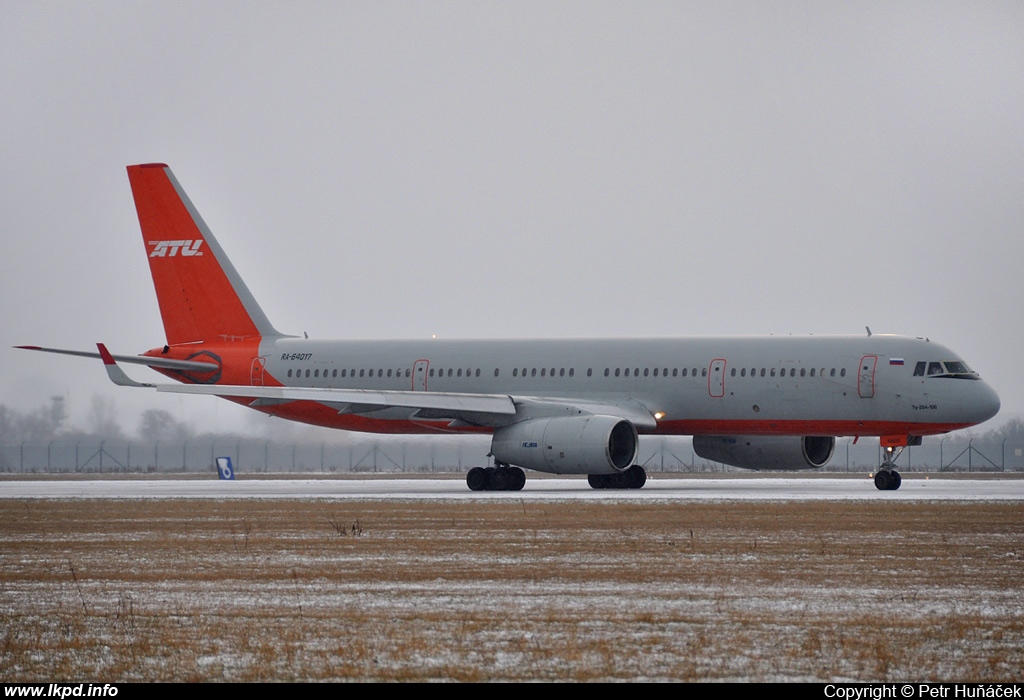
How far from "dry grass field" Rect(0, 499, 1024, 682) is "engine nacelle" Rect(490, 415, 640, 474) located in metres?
10.6

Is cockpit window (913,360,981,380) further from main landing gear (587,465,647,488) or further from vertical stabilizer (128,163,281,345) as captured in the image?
vertical stabilizer (128,163,281,345)

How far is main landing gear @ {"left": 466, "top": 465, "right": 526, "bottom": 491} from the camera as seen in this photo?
3928cm

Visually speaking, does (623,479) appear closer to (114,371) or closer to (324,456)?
(114,371)

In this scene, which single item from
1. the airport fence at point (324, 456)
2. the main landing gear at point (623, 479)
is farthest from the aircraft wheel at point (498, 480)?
the airport fence at point (324, 456)

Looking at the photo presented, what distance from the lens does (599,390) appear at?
4159cm

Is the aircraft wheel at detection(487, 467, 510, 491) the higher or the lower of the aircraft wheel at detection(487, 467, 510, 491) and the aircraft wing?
the lower

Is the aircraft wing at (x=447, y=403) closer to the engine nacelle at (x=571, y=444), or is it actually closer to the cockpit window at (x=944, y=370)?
the engine nacelle at (x=571, y=444)

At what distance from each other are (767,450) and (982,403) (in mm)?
6416

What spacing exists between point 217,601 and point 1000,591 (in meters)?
7.96

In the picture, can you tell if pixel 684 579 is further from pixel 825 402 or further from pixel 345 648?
pixel 825 402

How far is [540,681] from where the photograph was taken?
10.1 m

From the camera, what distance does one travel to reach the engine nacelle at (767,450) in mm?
41125

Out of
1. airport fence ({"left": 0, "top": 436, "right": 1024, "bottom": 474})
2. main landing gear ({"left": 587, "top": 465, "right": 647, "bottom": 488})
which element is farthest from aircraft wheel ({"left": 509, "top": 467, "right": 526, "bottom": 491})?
airport fence ({"left": 0, "top": 436, "right": 1024, "bottom": 474})
